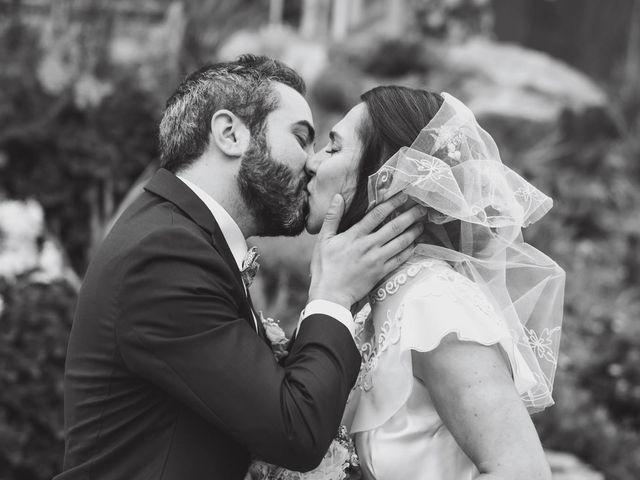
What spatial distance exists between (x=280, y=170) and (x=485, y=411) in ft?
3.56

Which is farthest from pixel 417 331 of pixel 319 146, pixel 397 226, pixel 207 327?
pixel 319 146

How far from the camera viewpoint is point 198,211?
8.06 feet

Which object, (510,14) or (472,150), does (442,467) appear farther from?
(510,14)

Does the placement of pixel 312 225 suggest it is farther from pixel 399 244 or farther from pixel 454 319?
pixel 454 319

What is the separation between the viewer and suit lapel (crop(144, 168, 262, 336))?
7.97 feet

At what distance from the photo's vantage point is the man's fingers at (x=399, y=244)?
8.21ft

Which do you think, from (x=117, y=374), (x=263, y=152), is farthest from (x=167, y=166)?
(x=117, y=374)

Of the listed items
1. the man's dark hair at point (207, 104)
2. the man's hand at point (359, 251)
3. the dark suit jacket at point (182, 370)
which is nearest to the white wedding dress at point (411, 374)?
the man's hand at point (359, 251)

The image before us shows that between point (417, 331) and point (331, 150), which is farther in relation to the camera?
point (331, 150)

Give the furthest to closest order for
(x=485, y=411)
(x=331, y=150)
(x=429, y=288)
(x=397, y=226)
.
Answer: (x=331, y=150) → (x=397, y=226) → (x=429, y=288) → (x=485, y=411)

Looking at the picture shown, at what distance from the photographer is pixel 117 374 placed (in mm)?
2271

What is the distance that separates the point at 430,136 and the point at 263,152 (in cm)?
58

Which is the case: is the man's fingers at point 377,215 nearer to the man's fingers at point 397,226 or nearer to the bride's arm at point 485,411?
the man's fingers at point 397,226

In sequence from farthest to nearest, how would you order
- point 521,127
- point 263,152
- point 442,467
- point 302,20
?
point 302,20 → point 521,127 → point 263,152 → point 442,467
